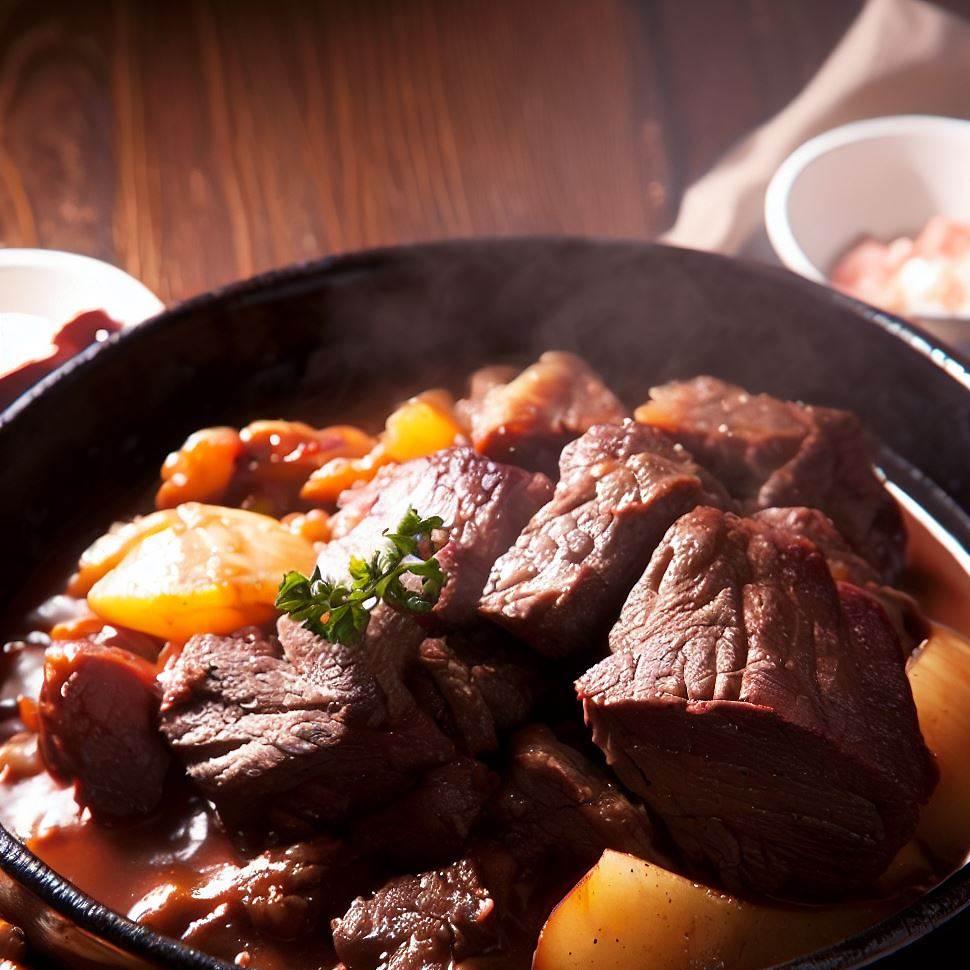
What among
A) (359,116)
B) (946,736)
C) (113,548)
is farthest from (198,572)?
(359,116)

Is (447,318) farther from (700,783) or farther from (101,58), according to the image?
(101,58)

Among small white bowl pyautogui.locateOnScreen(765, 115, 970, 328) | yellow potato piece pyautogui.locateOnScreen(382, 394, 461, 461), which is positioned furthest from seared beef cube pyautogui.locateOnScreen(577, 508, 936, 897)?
small white bowl pyautogui.locateOnScreen(765, 115, 970, 328)

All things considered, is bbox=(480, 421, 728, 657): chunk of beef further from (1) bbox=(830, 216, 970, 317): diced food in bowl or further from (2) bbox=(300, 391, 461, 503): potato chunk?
(1) bbox=(830, 216, 970, 317): diced food in bowl

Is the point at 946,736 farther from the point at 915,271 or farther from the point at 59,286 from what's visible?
the point at 59,286

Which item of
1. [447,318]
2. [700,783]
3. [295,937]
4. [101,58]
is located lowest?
[295,937]

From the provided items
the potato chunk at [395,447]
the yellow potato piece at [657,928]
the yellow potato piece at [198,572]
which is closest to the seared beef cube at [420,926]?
the yellow potato piece at [657,928]

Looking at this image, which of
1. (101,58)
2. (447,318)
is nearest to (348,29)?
(101,58)
